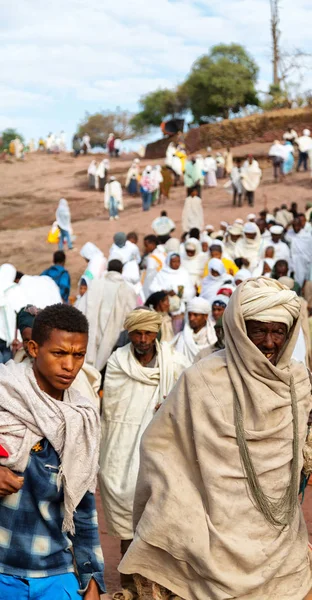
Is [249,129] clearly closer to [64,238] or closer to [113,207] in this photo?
[113,207]

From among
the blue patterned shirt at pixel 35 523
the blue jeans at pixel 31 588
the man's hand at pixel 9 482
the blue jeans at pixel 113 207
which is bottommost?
the blue jeans at pixel 113 207

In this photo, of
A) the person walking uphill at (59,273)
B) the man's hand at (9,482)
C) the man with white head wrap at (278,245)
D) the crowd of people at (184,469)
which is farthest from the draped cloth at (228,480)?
the man with white head wrap at (278,245)

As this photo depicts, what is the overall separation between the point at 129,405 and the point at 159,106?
45.1 m

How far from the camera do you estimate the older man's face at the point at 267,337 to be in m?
3.60

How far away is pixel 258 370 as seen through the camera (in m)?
3.53

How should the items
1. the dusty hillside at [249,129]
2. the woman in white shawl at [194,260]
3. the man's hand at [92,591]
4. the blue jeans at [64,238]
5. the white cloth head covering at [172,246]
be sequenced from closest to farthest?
the man's hand at [92,591]
the woman in white shawl at [194,260]
the white cloth head covering at [172,246]
the blue jeans at [64,238]
the dusty hillside at [249,129]

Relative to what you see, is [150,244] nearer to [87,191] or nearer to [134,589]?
[134,589]

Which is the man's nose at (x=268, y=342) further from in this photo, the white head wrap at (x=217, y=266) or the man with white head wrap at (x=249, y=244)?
the man with white head wrap at (x=249, y=244)

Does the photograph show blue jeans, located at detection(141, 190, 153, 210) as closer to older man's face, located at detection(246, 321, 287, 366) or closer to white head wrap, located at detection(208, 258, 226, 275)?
white head wrap, located at detection(208, 258, 226, 275)

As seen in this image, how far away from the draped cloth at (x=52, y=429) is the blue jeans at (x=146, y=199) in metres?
26.3

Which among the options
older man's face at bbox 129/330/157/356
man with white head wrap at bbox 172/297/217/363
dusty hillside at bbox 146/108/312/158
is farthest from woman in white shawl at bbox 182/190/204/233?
older man's face at bbox 129/330/157/356

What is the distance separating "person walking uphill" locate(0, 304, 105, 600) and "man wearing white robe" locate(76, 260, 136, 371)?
6919mm

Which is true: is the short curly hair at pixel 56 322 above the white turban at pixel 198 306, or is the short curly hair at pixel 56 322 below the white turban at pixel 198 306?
above

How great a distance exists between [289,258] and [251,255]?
1029 mm
